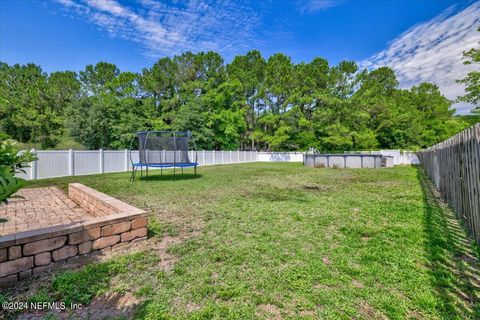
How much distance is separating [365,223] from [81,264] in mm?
A: 3969

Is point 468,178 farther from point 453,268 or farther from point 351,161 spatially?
point 351,161

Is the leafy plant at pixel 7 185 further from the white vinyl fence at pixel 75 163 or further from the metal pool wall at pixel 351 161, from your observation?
the metal pool wall at pixel 351 161

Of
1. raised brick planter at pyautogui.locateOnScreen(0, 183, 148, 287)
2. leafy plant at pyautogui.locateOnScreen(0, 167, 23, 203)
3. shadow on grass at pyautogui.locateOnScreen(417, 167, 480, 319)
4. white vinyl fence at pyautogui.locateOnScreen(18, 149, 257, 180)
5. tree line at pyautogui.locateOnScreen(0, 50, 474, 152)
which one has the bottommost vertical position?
shadow on grass at pyautogui.locateOnScreen(417, 167, 480, 319)

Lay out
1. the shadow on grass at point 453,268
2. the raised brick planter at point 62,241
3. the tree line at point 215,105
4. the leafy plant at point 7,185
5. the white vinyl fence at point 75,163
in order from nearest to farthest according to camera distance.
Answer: the leafy plant at point 7,185, the shadow on grass at point 453,268, the raised brick planter at point 62,241, the white vinyl fence at point 75,163, the tree line at point 215,105

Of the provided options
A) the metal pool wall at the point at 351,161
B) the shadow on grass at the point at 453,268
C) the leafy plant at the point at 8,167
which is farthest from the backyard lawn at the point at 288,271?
the metal pool wall at the point at 351,161

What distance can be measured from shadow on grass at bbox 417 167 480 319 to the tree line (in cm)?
2168

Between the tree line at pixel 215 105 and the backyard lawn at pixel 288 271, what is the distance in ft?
68.7

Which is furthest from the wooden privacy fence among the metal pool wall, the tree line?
the tree line

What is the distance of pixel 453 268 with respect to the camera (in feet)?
7.92

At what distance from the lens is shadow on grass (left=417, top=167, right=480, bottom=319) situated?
72.0 inches

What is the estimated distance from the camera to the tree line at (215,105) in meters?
23.4

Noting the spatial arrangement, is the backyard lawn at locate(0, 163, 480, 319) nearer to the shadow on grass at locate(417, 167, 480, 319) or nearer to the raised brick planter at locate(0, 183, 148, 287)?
the shadow on grass at locate(417, 167, 480, 319)

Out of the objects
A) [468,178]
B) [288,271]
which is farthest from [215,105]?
[288,271]

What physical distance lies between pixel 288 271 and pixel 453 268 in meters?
1.70
